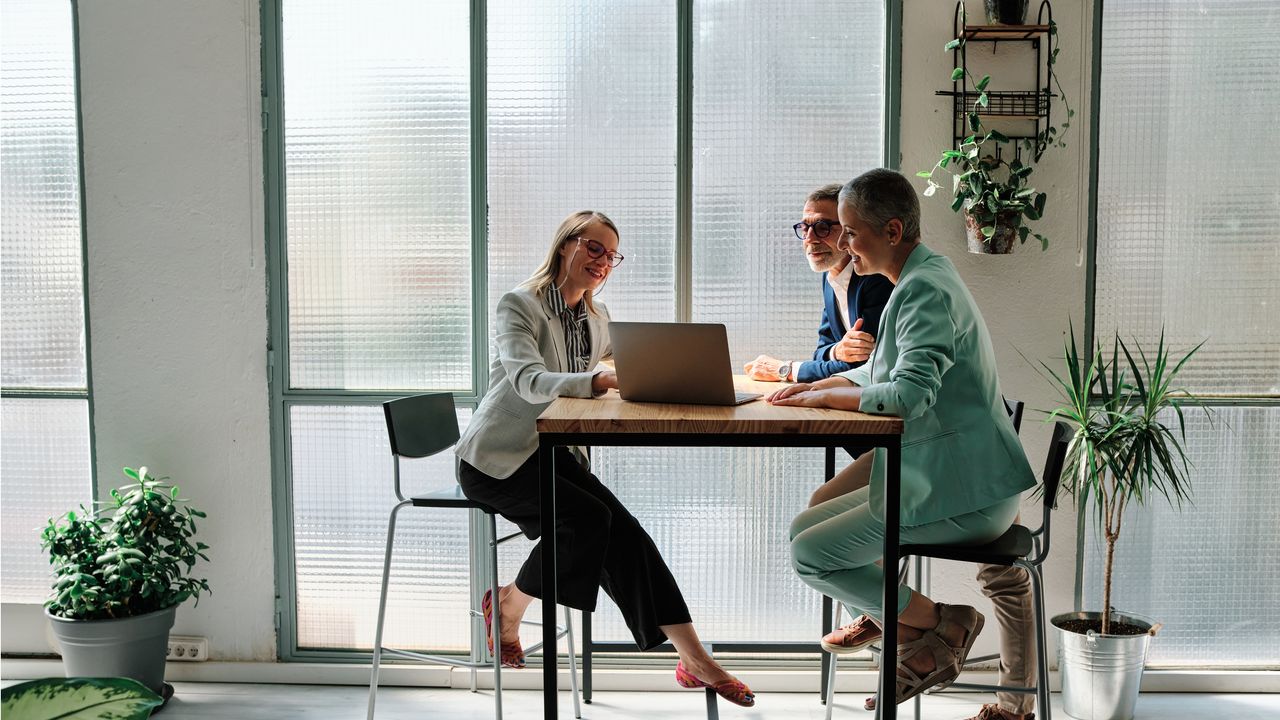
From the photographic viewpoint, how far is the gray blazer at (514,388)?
282 cm

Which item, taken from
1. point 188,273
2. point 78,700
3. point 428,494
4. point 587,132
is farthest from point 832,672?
point 188,273

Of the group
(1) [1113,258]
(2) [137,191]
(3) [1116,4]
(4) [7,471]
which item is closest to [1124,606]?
(1) [1113,258]

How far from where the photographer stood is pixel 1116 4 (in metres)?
3.31

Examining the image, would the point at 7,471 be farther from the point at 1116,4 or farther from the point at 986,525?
the point at 1116,4

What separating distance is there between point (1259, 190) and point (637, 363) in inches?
93.8

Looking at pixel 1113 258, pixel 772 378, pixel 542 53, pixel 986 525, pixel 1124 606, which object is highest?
pixel 542 53

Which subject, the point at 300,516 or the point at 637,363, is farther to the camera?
the point at 300,516

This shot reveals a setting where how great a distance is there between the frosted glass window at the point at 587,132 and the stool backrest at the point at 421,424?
A: 1.79 feet

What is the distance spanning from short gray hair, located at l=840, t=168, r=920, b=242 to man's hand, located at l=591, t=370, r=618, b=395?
73 centimetres

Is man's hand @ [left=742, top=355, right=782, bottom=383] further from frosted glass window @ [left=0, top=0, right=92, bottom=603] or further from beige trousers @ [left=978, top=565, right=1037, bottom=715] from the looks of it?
frosted glass window @ [left=0, top=0, right=92, bottom=603]

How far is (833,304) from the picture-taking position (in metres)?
3.15

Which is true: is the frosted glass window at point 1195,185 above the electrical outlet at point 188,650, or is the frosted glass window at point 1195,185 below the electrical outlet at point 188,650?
above

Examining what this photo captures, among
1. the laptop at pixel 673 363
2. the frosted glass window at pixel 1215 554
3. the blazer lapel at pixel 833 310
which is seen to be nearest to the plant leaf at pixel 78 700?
the laptop at pixel 673 363

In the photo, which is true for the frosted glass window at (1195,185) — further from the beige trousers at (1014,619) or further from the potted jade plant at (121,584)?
the potted jade plant at (121,584)
